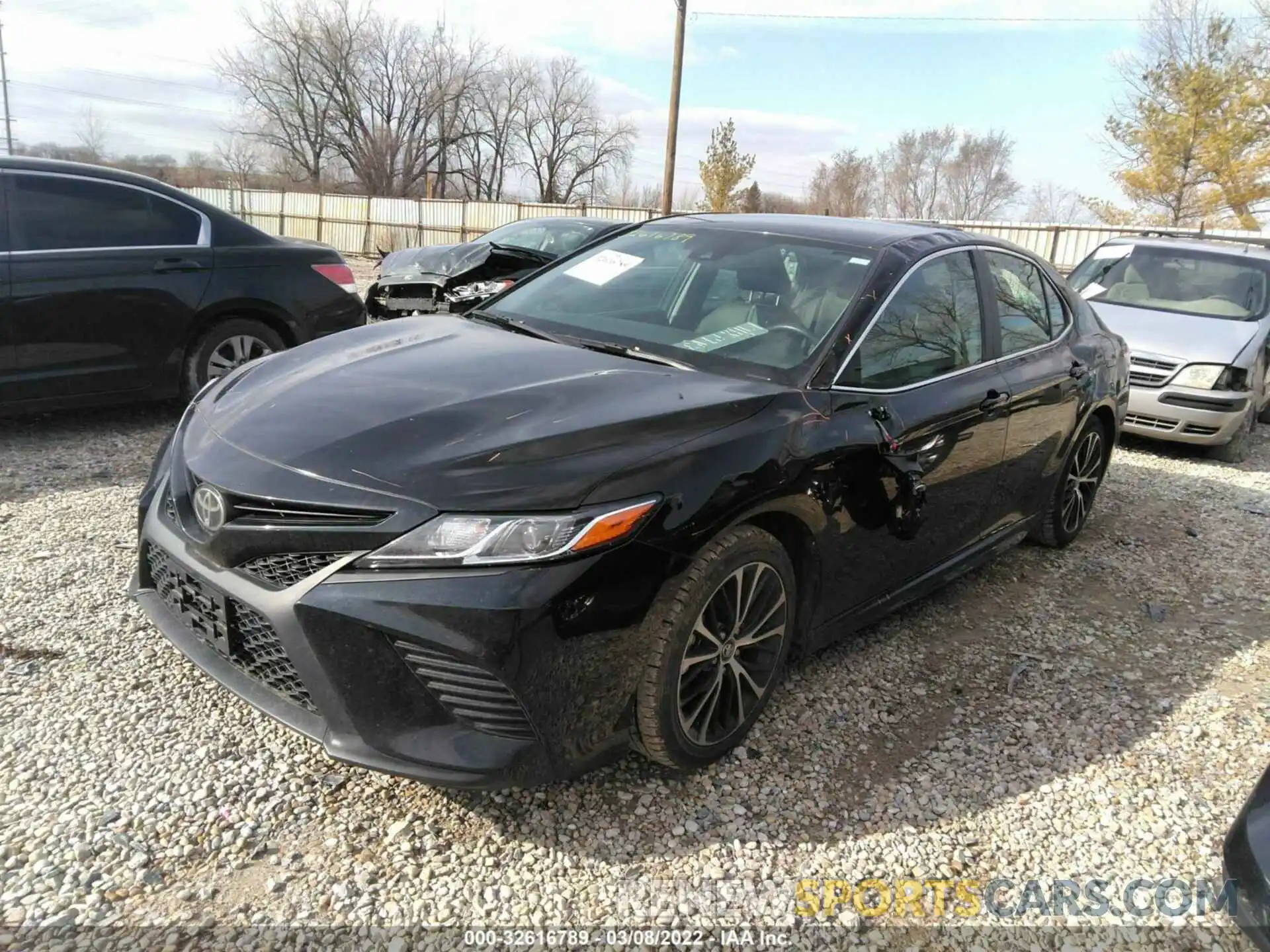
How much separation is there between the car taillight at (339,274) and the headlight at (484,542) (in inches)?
183

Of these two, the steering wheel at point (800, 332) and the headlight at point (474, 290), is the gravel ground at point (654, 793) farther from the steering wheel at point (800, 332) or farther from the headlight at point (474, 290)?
the headlight at point (474, 290)

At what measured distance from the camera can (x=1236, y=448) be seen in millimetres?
7379

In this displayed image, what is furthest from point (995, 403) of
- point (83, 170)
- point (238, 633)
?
point (83, 170)

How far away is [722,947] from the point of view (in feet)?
6.87

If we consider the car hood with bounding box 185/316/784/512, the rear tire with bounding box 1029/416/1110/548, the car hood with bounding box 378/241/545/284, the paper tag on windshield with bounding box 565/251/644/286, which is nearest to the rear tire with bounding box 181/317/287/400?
the paper tag on windshield with bounding box 565/251/644/286

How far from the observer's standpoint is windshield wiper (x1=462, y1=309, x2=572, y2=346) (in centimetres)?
322

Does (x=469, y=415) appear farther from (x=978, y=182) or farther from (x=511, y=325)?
(x=978, y=182)

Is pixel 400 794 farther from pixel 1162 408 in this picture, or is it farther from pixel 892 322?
pixel 1162 408

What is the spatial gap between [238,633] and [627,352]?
152 cm

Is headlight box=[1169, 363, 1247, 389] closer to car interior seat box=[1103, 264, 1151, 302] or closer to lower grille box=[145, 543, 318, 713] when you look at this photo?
car interior seat box=[1103, 264, 1151, 302]

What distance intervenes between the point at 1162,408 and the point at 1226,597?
10.1ft

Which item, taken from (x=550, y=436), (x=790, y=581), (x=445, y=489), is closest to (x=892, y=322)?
(x=790, y=581)

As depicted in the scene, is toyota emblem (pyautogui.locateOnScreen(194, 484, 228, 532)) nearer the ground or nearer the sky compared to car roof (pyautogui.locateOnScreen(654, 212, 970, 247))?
nearer the ground

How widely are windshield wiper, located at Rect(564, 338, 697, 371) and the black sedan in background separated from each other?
11.5 feet
